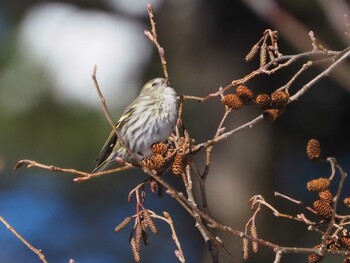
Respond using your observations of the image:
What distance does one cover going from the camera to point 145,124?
97.6 inches

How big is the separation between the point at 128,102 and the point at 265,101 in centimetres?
391

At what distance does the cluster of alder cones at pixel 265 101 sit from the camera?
1382 millimetres

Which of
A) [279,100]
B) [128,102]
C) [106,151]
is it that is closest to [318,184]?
[279,100]

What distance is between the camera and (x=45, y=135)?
5.40 m

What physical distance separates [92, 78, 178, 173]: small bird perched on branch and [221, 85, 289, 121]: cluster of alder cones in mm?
855

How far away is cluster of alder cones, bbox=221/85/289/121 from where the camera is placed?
1.38 meters

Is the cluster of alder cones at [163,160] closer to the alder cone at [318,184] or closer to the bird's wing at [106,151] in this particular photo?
the alder cone at [318,184]

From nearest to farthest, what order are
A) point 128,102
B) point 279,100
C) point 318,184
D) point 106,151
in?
point 318,184
point 279,100
point 106,151
point 128,102

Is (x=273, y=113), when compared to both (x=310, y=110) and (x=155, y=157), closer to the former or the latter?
(x=155, y=157)

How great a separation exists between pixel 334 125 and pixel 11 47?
216 cm

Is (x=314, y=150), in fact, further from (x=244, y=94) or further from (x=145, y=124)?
(x=145, y=124)

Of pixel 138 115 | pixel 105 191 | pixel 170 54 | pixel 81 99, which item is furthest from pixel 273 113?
pixel 105 191

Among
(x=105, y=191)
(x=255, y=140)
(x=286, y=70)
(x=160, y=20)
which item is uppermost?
(x=160, y=20)

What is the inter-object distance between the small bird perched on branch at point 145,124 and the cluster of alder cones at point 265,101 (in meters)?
0.86
